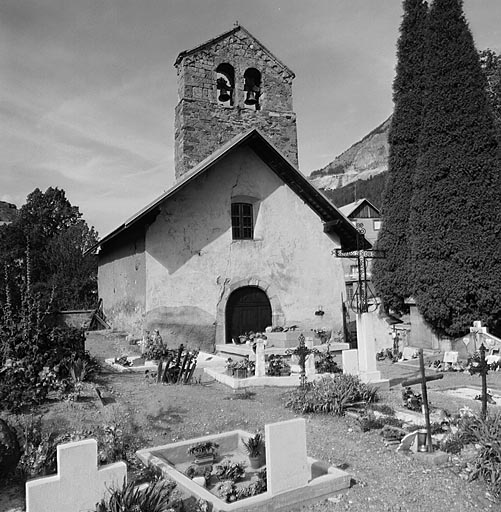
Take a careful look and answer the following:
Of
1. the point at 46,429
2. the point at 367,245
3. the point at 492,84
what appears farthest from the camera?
the point at 492,84

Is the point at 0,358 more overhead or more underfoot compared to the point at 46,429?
more overhead

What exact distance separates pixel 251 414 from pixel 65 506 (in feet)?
14.0

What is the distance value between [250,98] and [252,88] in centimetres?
42

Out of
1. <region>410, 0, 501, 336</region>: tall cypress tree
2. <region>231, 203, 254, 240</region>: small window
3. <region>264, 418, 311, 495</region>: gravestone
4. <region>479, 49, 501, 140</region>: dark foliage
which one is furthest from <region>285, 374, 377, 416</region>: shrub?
<region>479, 49, 501, 140</region>: dark foliage

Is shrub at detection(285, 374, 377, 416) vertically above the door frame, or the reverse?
the door frame

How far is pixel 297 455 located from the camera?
184 inches

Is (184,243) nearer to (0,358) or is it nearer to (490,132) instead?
(0,358)

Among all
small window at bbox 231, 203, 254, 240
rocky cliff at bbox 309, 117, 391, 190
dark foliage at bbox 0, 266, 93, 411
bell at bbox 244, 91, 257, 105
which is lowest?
dark foliage at bbox 0, 266, 93, 411

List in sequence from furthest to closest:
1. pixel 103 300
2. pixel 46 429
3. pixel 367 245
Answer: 1. pixel 103 300
2. pixel 367 245
3. pixel 46 429

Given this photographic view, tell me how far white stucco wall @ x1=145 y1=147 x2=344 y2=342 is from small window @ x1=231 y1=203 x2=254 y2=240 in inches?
8.3

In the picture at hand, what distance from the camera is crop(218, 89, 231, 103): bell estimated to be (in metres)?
19.5

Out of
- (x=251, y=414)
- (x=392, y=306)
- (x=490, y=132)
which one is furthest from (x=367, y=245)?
(x=251, y=414)

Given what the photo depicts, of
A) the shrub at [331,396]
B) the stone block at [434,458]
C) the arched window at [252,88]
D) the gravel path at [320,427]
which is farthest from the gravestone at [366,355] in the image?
the arched window at [252,88]

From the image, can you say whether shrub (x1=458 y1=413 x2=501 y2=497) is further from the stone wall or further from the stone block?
the stone wall
